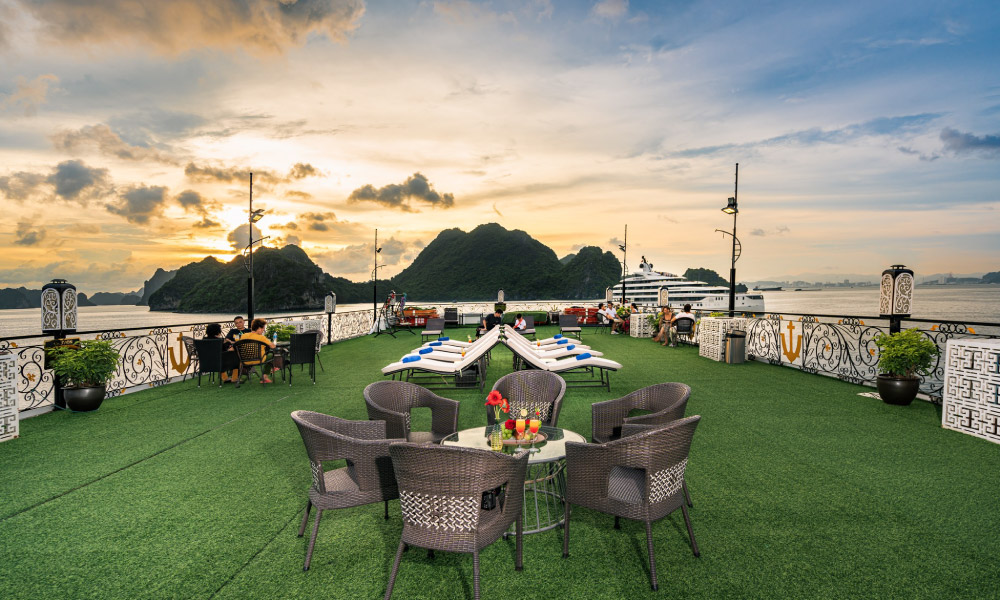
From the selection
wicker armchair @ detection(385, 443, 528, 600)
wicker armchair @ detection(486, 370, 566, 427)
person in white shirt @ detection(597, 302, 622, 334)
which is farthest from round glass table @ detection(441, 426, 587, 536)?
person in white shirt @ detection(597, 302, 622, 334)

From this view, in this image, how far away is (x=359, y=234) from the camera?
25766 mm

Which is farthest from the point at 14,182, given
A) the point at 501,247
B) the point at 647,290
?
the point at 501,247

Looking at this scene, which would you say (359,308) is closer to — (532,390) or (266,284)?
(266,284)

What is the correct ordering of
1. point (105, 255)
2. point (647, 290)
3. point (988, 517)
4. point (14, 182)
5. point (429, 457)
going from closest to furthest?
1. point (429, 457)
2. point (988, 517)
3. point (14, 182)
4. point (105, 255)
5. point (647, 290)

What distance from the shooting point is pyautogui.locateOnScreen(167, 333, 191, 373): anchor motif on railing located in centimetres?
844

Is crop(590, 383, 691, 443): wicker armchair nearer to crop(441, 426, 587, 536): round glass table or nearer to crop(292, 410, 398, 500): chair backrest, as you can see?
crop(441, 426, 587, 536): round glass table

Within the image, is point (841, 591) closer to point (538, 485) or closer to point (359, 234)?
point (538, 485)

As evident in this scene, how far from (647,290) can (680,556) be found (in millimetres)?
54936

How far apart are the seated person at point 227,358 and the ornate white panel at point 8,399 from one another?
2908 millimetres

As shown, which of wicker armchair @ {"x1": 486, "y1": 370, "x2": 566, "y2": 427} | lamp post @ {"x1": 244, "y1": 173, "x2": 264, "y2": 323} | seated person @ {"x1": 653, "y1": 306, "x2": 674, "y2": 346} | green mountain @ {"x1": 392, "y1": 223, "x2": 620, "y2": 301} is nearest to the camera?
wicker armchair @ {"x1": 486, "y1": 370, "x2": 566, "y2": 427}

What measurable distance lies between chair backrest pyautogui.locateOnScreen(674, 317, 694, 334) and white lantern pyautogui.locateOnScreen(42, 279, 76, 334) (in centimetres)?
1404

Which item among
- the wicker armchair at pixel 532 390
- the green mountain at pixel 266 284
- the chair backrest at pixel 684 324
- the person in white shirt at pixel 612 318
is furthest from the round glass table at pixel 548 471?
the green mountain at pixel 266 284

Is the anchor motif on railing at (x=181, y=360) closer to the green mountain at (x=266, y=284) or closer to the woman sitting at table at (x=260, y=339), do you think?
the woman sitting at table at (x=260, y=339)

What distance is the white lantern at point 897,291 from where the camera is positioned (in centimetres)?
714
